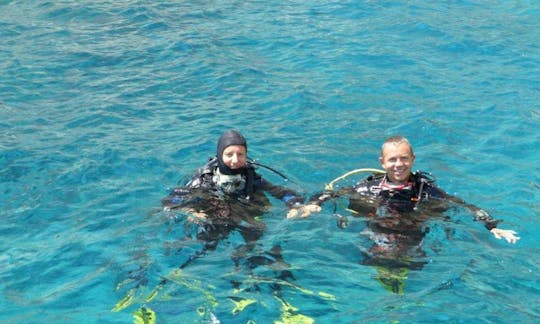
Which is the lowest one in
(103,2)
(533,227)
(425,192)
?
(533,227)

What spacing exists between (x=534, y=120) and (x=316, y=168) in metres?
3.31

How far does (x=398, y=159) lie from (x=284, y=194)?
1134mm

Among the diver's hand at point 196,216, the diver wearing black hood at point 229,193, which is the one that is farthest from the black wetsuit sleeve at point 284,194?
the diver's hand at point 196,216

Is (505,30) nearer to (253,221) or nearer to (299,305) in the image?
(253,221)

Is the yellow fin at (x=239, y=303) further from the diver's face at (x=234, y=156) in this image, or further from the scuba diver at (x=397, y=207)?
the diver's face at (x=234, y=156)

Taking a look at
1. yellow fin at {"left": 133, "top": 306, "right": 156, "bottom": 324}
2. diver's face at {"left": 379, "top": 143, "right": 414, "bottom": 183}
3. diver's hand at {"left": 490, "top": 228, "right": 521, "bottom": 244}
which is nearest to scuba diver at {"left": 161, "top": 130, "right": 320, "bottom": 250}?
diver's face at {"left": 379, "top": 143, "right": 414, "bottom": 183}

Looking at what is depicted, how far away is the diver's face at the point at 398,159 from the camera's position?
6.23 metres

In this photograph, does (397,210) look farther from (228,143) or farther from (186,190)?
(186,190)

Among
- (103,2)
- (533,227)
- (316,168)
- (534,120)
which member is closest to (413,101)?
(534,120)

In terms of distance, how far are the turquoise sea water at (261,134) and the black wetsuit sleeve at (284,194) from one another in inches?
7.3

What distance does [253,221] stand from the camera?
Result: 257 inches

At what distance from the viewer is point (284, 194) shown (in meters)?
6.73

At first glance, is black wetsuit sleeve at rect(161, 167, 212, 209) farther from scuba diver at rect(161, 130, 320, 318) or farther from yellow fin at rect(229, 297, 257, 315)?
yellow fin at rect(229, 297, 257, 315)

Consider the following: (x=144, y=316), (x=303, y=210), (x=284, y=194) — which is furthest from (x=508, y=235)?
(x=144, y=316)
